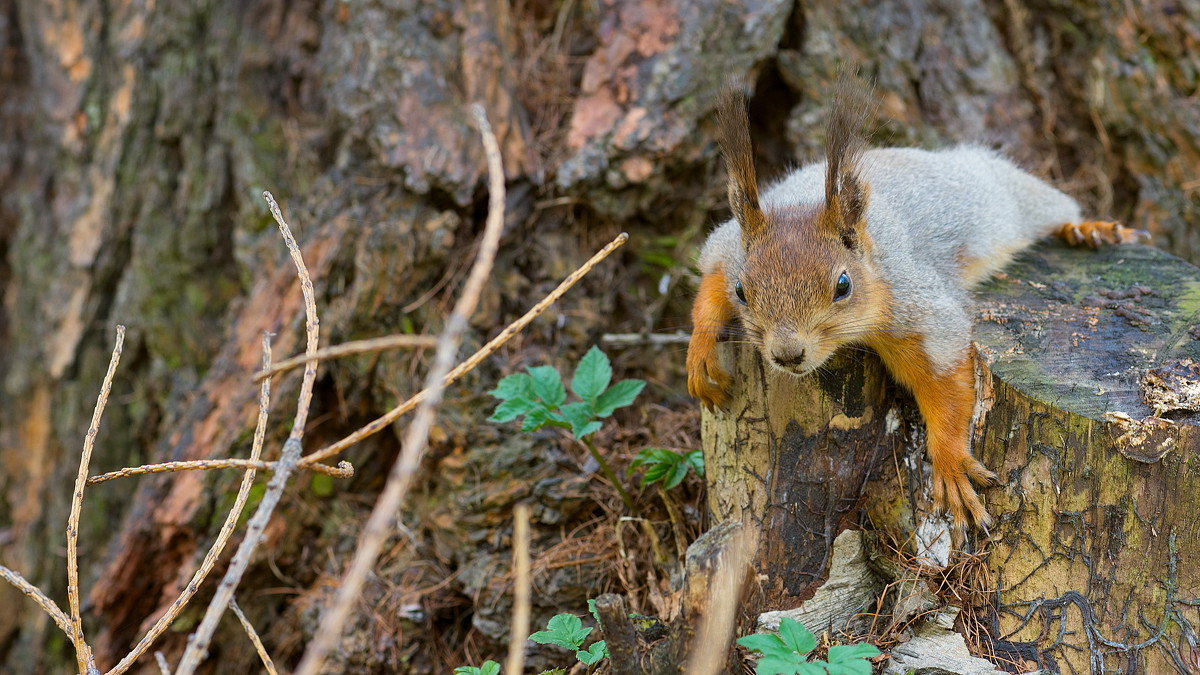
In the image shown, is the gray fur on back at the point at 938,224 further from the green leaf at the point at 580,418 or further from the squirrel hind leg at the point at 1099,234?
the green leaf at the point at 580,418

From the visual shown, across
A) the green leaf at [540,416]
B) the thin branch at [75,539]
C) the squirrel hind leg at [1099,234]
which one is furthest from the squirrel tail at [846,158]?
the thin branch at [75,539]

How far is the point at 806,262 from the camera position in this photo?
7.45ft

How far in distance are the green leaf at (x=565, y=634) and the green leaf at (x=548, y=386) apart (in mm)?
625

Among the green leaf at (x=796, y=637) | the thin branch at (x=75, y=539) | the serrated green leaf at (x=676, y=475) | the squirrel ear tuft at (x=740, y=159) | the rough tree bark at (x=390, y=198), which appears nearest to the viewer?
the thin branch at (x=75, y=539)

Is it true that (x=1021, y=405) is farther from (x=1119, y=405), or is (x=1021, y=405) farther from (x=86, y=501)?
(x=86, y=501)

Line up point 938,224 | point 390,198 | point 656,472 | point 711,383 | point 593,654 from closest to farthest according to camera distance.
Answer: point 593,654 → point 711,383 → point 656,472 → point 938,224 → point 390,198

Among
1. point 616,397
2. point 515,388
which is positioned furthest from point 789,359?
point 515,388

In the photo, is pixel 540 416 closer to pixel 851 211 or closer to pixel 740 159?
pixel 740 159

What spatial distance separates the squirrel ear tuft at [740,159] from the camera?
2.27 m

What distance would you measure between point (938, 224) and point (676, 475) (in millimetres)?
1186

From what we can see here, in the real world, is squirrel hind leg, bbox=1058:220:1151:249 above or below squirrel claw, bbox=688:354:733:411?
above

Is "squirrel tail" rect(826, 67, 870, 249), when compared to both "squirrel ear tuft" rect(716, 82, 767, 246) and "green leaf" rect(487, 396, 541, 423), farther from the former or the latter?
"green leaf" rect(487, 396, 541, 423)

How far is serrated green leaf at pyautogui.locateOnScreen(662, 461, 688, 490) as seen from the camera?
101 inches

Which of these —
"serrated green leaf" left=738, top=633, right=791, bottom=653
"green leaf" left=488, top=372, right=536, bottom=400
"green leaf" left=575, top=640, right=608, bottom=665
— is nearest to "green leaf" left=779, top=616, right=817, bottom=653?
"serrated green leaf" left=738, top=633, right=791, bottom=653
